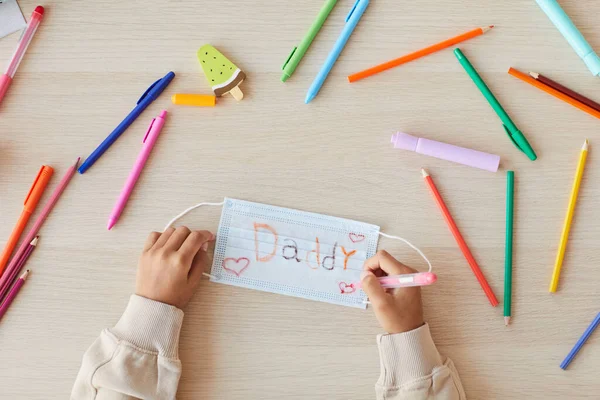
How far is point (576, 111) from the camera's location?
79 cm

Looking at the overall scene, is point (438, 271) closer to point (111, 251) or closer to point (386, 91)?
point (386, 91)

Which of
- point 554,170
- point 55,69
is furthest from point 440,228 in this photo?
point 55,69

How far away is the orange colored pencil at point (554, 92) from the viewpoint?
777mm

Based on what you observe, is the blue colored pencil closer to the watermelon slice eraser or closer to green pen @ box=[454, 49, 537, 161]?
green pen @ box=[454, 49, 537, 161]

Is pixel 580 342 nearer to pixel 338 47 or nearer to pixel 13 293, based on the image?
pixel 338 47

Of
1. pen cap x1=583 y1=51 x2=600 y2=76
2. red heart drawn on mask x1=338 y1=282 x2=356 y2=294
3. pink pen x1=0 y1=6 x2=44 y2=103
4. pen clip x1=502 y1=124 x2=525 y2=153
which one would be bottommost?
red heart drawn on mask x1=338 y1=282 x2=356 y2=294

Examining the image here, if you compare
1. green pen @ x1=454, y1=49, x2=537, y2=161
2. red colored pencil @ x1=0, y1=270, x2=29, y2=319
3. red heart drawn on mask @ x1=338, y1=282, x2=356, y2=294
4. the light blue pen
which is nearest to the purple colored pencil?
red colored pencil @ x1=0, y1=270, x2=29, y2=319

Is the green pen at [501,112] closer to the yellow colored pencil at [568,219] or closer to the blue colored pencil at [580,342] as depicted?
the yellow colored pencil at [568,219]

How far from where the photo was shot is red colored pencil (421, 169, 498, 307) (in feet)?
2.49

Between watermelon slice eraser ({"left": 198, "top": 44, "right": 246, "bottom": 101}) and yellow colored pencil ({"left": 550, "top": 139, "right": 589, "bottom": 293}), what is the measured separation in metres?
0.51

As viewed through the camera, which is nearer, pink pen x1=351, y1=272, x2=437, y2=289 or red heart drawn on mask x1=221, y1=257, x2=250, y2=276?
pink pen x1=351, y1=272, x2=437, y2=289

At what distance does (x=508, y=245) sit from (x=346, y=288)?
0.80 feet

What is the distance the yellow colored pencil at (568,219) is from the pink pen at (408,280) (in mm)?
210

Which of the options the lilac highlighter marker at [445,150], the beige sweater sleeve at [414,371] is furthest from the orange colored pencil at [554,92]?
the beige sweater sleeve at [414,371]
